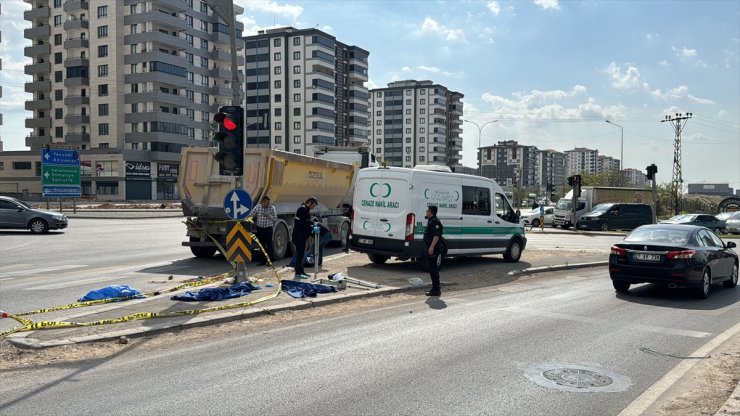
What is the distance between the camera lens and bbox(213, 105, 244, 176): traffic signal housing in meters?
10.1

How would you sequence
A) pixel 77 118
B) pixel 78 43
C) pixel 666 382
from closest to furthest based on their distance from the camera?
pixel 666 382, pixel 78 43, pixel 77 118

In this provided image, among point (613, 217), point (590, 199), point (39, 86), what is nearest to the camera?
point (613, 217)

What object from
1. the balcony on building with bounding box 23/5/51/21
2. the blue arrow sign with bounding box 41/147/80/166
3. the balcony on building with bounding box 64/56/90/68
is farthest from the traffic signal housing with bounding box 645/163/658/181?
the balcony on building with bounding box 23/5/51/21

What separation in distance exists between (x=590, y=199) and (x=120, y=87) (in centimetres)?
6185

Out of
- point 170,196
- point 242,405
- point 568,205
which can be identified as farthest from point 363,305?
point 170,196

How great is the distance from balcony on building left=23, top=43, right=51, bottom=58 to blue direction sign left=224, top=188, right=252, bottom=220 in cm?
8619

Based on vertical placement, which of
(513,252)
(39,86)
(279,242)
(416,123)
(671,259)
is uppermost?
(416,123)

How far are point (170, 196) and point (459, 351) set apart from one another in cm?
7682

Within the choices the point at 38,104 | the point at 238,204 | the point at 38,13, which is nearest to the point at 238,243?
the point at 238,204

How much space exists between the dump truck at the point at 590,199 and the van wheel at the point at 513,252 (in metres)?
23.6

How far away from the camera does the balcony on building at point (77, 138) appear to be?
256 ft

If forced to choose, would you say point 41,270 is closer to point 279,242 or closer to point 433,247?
point 279,242

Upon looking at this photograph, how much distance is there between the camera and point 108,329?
7.30 m

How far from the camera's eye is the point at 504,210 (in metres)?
16.0
